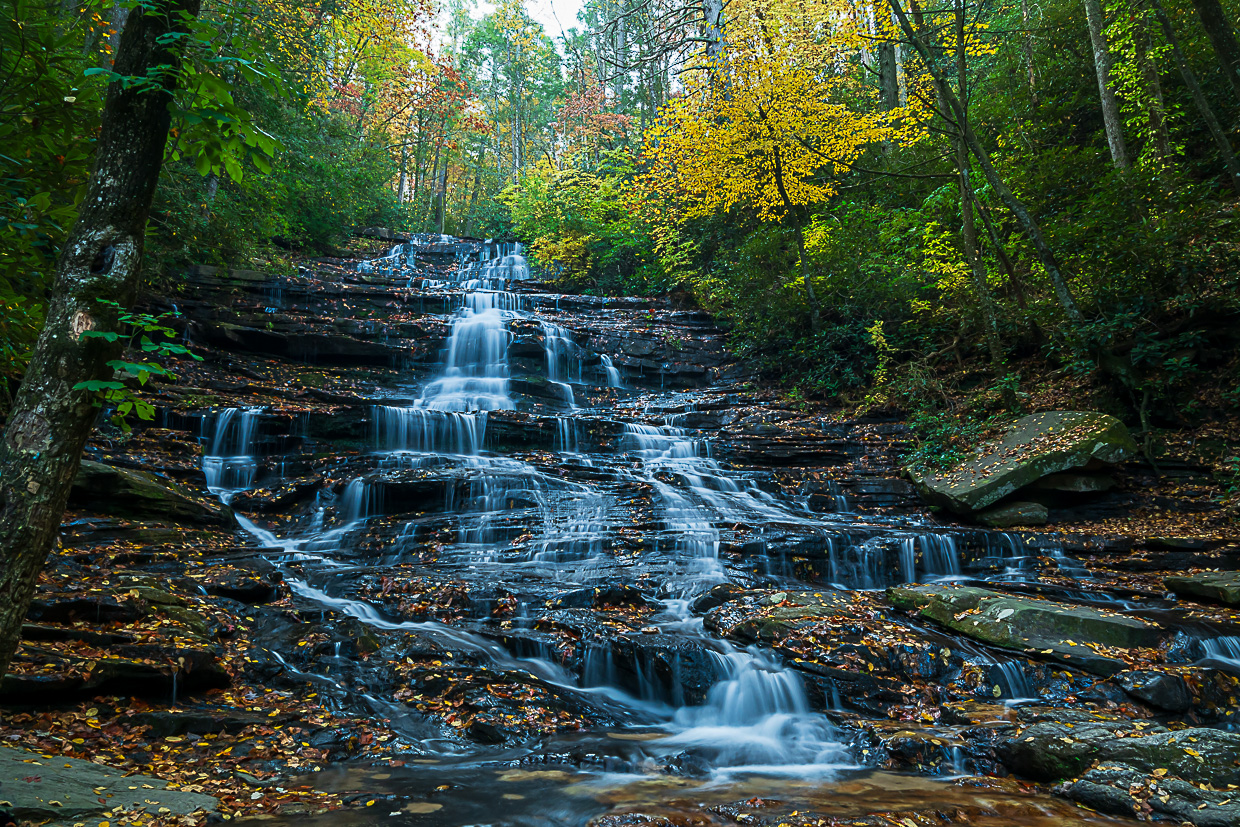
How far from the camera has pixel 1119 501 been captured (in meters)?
9.08

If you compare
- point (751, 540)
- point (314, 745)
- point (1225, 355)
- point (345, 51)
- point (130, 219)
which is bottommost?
point (314, 745)

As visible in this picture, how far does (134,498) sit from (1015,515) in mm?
11917

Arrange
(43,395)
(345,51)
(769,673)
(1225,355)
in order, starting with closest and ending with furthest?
(43,395) < (769,673) < (1225,355) < (345,51)

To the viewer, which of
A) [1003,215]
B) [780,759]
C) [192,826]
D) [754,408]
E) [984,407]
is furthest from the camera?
[754,408]

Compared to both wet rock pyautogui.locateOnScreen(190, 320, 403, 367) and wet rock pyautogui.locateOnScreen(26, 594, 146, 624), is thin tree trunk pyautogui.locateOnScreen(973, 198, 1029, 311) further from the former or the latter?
wet rock pyautogui.locateOnScreen(26, 594, 146, 624)

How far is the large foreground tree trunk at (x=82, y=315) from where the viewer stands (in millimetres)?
2355

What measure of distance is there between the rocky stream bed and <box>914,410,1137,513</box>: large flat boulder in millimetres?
280

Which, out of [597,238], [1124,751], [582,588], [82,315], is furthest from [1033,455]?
[597,238]

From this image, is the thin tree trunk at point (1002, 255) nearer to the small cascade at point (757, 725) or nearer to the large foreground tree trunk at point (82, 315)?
the small cascade at point (757, 725)

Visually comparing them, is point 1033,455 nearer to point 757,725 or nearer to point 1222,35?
point 1222,35

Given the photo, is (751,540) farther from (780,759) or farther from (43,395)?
(43,395)

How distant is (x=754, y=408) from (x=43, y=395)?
1307 cm

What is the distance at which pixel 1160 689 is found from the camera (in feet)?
16.5

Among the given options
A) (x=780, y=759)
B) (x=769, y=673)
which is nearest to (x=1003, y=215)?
(x=769, y=673)
